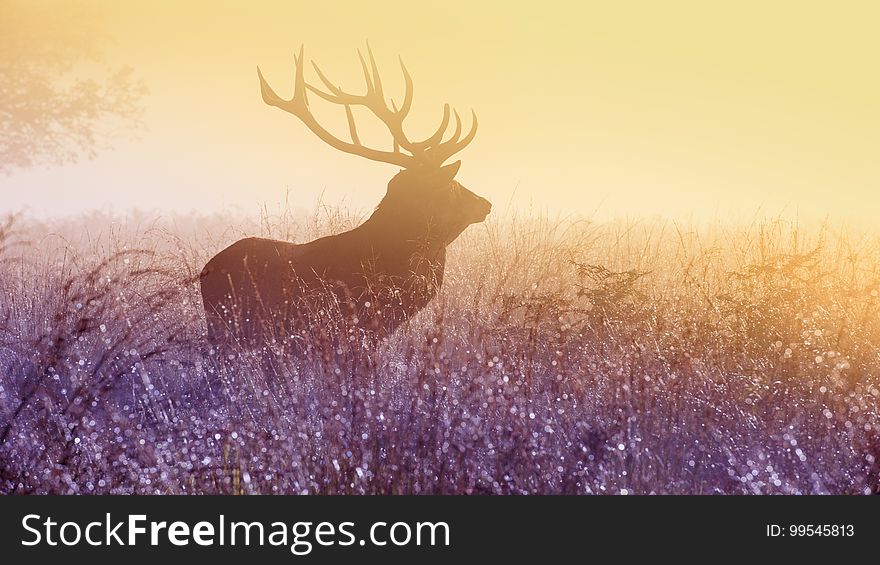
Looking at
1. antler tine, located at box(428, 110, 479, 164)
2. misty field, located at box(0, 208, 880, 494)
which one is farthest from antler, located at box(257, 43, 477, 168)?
misty field, located at box(0, 208, 880, 494)


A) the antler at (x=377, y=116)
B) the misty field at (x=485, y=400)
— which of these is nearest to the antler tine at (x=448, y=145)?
the antler at (x=377, y=116)

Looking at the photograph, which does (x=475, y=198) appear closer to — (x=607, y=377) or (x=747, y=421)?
(x=607, y=377)

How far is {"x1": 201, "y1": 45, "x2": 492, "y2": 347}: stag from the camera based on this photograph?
4.74 m

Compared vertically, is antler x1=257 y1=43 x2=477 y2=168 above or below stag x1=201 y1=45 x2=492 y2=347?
above

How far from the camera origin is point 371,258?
4.95 m

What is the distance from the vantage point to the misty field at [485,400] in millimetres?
3113

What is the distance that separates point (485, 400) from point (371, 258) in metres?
1.74

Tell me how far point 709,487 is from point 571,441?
1.76ft

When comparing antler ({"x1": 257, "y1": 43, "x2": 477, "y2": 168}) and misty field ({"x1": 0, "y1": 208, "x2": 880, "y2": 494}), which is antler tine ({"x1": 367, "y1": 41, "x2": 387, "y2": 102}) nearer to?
antler ({"x1": 257, "y1": 43, "x2": 477, "y2": 168})

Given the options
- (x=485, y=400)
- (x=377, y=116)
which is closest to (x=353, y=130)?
(x=377, y=116)

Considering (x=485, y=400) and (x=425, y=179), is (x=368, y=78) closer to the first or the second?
(x=425, y=179)

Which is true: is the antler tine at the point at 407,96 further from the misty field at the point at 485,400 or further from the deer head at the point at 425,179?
the misty field at the point at 485,400

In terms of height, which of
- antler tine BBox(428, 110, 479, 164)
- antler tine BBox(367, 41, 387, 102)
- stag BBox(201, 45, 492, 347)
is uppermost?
antler tine BBox(367, 41, 387, 102)

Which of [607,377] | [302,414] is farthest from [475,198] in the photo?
[302,414]
